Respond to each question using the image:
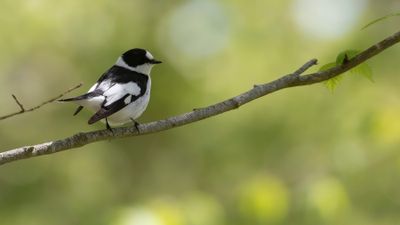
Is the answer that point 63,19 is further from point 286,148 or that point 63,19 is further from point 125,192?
point 286,148

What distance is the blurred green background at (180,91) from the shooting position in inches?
284

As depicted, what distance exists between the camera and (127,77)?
420 cm

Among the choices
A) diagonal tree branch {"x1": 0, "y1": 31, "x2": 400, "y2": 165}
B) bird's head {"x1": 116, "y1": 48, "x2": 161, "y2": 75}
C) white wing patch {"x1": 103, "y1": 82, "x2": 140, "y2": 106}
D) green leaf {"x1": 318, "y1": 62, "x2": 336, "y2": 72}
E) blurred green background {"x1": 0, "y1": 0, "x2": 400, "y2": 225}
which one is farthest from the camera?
blurred green background {"x1": 0, "y1": 0, "x2": 400, "y2": 225}

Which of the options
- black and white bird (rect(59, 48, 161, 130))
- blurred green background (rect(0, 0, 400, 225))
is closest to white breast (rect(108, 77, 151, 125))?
black and white bird (rect(59, 48, 161, 130))

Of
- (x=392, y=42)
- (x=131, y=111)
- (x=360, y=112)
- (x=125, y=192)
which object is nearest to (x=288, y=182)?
(x=360, y=112)

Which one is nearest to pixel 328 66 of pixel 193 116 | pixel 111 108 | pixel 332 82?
pixel 332 82

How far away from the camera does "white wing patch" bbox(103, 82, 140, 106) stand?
379cm

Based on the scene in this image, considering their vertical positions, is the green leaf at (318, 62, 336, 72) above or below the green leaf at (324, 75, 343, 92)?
above

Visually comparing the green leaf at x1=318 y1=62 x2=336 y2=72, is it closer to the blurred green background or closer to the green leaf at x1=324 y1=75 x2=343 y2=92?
the green leaf at x1=324 y1=75 x2=343 y2=92

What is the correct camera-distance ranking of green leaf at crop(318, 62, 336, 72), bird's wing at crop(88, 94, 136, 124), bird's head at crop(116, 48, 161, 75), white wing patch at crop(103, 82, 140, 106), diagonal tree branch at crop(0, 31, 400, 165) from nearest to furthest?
diagonal tree branch at crop(0, 31, 400, 165)
green leaf at crop(318, 62, 336, 72)
bird's wing at crop(88, 94, 136, 124)
white wing patch at crop(103, 82, 140, 106)
bird's head at crop(116, 48, 161, 75)

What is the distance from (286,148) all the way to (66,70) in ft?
8.53

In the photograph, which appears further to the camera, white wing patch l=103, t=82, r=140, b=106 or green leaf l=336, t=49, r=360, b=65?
Result: white wing patch l=103, t=82, r=140, b=106

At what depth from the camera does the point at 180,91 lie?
796 centimetres

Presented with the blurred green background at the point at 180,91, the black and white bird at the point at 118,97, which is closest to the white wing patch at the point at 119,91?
the black and white bird at the point at 118,97
